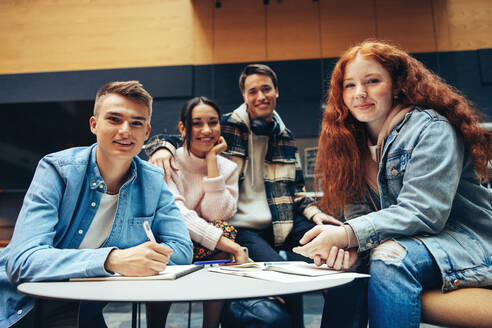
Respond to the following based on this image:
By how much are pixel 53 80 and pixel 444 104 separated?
473 centimetres

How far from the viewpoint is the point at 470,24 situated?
4.19 m

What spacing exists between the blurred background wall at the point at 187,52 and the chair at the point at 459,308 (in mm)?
3229

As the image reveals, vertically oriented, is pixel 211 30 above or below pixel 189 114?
above

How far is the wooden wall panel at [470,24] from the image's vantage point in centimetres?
412

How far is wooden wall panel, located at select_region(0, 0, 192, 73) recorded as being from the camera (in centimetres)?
435

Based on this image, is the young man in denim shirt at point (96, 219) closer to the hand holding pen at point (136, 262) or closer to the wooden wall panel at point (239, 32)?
the hand holding pen at point (136, 262)

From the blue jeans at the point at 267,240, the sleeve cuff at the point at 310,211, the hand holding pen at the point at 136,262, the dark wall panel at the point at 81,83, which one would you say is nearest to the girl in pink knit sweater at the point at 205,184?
the blue jeans at the point at 267,240

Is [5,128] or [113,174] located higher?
[5,128]

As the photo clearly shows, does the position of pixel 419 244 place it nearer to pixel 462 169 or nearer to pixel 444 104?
pixel 462 169

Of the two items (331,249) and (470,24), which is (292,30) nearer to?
(470,24)

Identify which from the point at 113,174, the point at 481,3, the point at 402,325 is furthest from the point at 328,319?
the point at 481,3

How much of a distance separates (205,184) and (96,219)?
698 millimetres

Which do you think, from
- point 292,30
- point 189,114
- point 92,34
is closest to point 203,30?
point 292,30

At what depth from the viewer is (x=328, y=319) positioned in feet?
3.29
